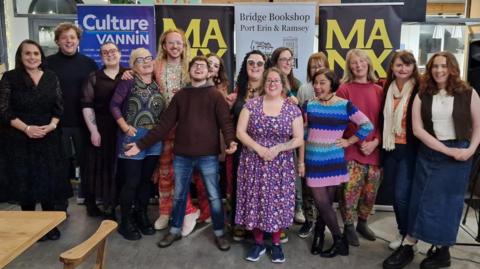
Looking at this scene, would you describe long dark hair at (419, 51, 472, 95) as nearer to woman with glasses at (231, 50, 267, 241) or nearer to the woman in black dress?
woman with glasses at (231, 50, 267, 241)

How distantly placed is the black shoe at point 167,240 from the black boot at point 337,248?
1072 millimetres

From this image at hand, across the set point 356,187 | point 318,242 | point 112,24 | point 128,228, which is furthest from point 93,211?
point 356,187

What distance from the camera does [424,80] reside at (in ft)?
8.84

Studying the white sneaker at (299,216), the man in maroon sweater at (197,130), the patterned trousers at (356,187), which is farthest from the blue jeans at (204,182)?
the patterned trousers at (356,187)

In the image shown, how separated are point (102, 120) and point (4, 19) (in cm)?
247

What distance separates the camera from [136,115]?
308cm

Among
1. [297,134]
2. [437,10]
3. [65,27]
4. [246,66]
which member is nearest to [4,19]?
[65,27]

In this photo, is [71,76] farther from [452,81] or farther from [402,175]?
[452,81]

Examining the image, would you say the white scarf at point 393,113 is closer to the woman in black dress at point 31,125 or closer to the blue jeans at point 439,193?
the blue jeans at point 439,193

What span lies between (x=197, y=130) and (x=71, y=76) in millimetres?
1216

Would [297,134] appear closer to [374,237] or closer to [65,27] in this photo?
[374,237]

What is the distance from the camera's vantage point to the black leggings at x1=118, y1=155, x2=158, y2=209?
10.2 ft

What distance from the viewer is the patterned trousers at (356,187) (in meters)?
3.07

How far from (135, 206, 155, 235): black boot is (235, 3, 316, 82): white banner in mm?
1710
